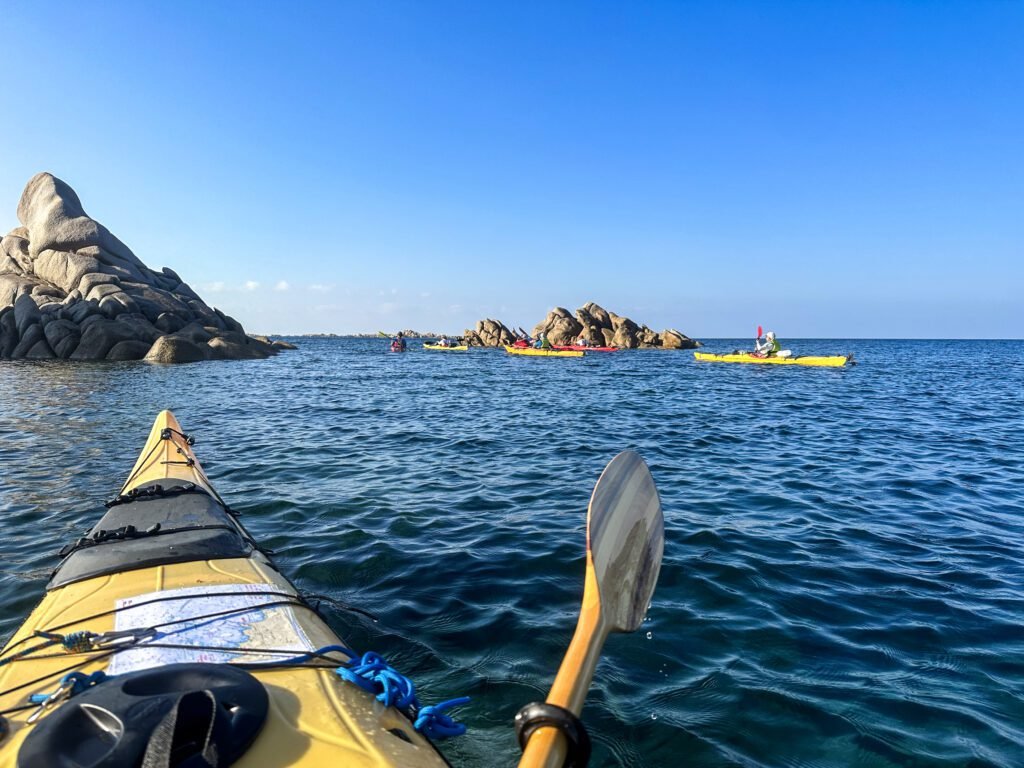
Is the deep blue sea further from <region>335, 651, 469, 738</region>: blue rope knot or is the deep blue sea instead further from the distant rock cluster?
the distant rock cluster

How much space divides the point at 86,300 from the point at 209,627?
Result: 136ft

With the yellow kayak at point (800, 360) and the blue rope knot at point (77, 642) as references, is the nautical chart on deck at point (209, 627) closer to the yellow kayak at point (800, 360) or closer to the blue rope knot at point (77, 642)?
the blue rope knot at point (77, 642)

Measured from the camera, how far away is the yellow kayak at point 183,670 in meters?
1.82

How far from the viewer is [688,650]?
12.7 ft

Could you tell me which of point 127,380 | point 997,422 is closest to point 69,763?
point 997,422

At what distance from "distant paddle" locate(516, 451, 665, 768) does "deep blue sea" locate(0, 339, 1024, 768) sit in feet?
2.74

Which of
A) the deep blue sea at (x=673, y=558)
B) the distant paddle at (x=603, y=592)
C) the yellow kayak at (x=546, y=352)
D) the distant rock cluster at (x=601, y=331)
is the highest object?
the distant rock cluster at (x=601, y=331)

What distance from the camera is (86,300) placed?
1362 inches

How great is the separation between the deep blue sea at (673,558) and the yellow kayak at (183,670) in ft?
3.21

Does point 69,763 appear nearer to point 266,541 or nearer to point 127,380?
point 266,541

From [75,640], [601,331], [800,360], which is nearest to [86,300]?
[75,640]

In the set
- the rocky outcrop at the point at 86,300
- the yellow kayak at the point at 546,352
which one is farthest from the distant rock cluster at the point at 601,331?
the rocky outcrop at the point at 86,300

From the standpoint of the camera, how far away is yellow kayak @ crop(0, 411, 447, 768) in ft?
5.98

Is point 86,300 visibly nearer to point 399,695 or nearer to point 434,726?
point 399,695
